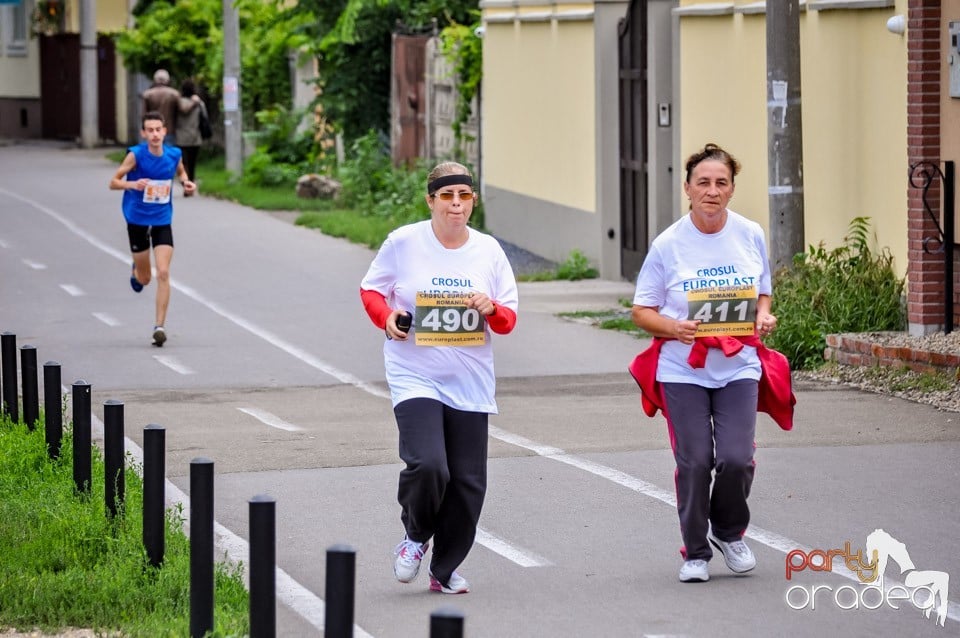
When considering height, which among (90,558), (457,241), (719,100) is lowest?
(90,558)

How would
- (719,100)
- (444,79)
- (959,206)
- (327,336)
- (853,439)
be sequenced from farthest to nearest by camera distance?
(444,79) → (719,100) → (327,336) → (959,206) → (853,439)

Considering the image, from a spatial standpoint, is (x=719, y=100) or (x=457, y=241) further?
(x=719, y=100)

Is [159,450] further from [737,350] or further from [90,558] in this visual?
[737,350]

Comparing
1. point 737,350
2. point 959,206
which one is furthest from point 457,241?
point 959,206

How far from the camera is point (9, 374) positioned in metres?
10.2

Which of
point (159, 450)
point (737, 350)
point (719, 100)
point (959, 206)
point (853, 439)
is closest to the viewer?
point (159, 450)

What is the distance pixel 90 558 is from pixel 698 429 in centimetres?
251

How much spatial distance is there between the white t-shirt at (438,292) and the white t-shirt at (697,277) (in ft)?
2.01

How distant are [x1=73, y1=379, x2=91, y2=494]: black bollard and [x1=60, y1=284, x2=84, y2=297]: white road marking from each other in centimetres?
1017

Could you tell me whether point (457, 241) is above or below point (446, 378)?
above

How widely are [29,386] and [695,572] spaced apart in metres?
4.29

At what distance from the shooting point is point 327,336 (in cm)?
1561

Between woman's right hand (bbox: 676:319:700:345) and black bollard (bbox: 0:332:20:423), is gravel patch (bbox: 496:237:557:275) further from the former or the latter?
woman's right hand (bbox: 676:319:700:345)

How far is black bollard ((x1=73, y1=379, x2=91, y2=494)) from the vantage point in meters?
8.09
